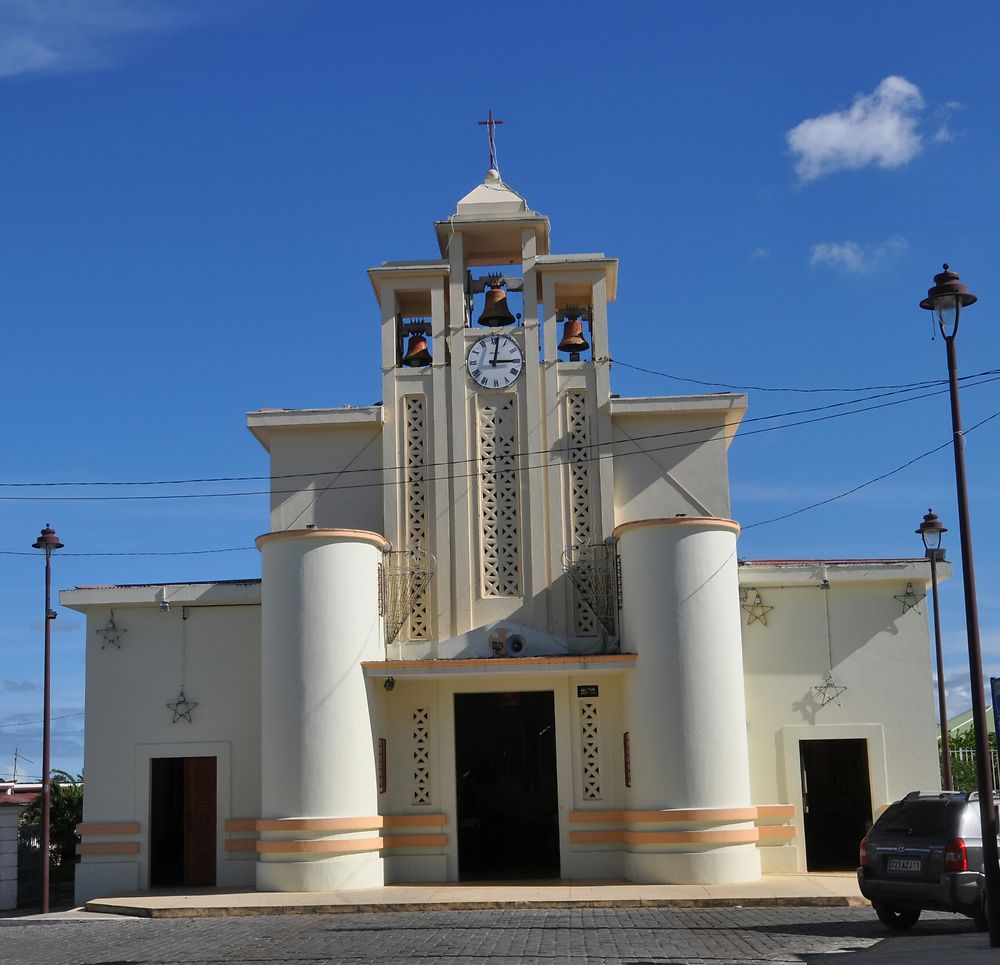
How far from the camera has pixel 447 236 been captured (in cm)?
2452

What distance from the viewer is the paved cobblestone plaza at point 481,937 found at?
46.3ft

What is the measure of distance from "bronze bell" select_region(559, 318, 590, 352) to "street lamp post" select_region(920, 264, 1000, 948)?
30.5ft

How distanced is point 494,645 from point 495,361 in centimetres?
494

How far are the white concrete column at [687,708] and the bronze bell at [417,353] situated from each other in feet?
16.4

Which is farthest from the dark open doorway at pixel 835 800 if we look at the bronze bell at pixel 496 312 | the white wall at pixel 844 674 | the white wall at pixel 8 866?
the white wall at pixel 8 866

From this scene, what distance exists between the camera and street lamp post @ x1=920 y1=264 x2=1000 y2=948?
45.7 feet

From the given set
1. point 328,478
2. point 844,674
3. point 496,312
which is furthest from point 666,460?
point 328,478

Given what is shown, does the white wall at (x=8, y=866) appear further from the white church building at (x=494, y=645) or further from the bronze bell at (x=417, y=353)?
the bronze bell at (x=417, y=353)

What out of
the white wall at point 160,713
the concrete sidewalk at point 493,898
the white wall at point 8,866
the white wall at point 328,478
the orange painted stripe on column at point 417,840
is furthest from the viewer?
the white wall at point 328,478

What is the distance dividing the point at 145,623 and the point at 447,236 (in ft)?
27.8

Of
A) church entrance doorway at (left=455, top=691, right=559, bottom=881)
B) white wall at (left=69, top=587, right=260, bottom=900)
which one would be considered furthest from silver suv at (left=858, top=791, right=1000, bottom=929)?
church entrance doorway at (left=455, top=691, right=559, bottom=881)

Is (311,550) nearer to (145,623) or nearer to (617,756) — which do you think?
(145,623)

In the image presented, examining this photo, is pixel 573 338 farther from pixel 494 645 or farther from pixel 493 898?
pixel 493 898

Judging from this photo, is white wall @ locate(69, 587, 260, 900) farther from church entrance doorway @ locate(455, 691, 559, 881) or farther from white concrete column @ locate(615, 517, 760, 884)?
white concrete column @ locate(615, 517, 760, 884)
